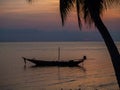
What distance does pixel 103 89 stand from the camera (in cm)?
3309

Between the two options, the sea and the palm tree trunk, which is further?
the sea

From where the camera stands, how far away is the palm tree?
11945 millimetres

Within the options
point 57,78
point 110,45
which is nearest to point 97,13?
point 110,45

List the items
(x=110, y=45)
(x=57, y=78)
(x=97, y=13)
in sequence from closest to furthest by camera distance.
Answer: (x=110, y=45), (x=97, y=13), (x=57, y=78)

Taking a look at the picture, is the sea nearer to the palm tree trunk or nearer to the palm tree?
the palm tree

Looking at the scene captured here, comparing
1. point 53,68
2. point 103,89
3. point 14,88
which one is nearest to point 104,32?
point 103,89

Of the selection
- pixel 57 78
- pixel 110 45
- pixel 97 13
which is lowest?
pixel 57 78

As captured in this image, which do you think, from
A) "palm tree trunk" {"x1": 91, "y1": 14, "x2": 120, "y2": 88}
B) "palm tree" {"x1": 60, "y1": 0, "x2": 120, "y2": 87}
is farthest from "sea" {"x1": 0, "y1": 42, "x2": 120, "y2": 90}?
"palm tree trunk" {"x1": 91, "y1": 14, "x2": 120, "y2": 88}

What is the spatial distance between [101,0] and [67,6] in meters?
1.30

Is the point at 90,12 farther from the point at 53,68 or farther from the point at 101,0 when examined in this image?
the point at 53,68

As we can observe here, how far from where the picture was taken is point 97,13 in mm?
12336

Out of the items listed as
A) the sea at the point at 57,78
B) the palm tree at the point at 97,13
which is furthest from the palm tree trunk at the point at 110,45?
the sea at the point at 57,78

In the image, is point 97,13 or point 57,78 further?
point 57,78

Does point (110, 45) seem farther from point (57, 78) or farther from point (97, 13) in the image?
point (57, 78)
